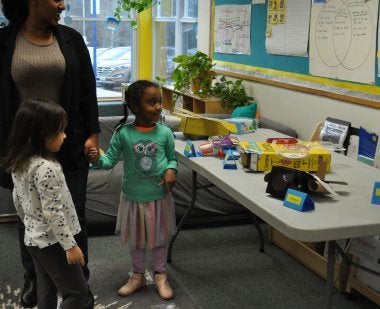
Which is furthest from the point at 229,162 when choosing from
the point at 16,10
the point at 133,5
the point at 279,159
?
the point at 133,5

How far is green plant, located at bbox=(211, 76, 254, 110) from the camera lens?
4223 mm

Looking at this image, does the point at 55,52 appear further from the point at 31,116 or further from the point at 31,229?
the point at 31,229

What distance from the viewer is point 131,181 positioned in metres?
2.45

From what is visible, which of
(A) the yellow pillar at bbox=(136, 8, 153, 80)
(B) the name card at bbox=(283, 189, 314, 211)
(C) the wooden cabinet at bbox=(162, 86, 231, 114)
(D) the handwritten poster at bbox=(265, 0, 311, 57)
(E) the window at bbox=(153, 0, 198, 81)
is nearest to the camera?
(B) the name card at bbox=(283, 189, 314, 211)

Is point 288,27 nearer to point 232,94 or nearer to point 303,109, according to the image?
point 303,109

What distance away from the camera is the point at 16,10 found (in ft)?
6.56

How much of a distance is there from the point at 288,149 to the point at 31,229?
106cm

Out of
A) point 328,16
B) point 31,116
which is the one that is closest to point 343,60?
point 328,16

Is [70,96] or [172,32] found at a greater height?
[172,32]

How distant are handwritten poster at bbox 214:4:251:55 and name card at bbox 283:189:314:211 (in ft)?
9.02

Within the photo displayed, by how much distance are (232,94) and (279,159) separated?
7.39ft

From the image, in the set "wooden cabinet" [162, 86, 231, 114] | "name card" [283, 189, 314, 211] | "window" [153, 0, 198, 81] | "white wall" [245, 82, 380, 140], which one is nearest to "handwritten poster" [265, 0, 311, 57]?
"white wall" [245, 82, 380, 140]

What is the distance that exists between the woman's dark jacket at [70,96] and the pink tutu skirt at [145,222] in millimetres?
425

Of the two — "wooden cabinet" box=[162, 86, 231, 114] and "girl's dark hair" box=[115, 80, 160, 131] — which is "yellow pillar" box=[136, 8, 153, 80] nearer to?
"wooden cabinet" box=[162, 86, 231, 114]
